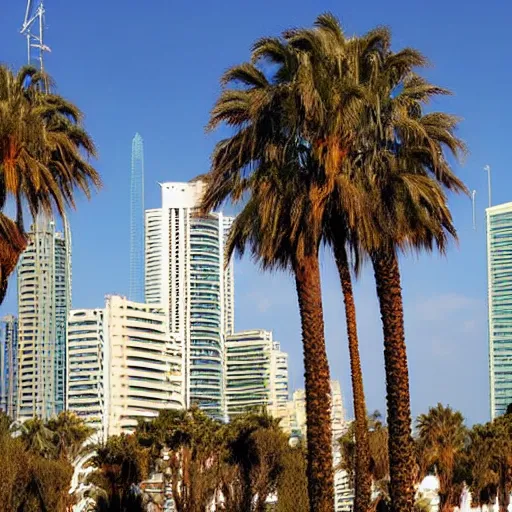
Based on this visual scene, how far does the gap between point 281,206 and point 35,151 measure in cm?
469

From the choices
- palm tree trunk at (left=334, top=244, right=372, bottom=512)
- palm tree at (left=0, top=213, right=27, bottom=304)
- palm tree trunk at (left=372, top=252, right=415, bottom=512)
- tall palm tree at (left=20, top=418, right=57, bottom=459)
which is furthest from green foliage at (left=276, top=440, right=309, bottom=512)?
tall palm tree at (left=20, top=418, right=57, bottom=459)

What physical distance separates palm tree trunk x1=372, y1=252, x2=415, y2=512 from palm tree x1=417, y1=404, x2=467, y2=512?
46.0 metres

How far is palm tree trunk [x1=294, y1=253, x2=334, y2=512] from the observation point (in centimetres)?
2316

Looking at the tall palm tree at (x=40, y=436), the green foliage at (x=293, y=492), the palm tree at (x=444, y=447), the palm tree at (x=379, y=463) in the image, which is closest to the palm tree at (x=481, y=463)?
the palm tree at (x=444, y=447)

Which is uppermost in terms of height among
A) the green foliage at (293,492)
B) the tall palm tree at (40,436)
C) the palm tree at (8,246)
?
the palm tree at (8,246)

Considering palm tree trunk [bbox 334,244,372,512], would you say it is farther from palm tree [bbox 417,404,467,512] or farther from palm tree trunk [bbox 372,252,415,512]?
palm tree [bbox 417,404,467,512]

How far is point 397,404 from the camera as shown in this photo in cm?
2238

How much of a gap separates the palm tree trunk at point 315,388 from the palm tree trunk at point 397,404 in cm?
127

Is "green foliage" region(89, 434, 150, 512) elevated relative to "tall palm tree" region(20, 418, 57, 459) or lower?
lower

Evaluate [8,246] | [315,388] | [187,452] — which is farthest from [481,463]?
[8,246]

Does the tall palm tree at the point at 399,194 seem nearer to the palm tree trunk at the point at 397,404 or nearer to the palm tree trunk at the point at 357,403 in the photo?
the palm tree trunk at the point at 397,404

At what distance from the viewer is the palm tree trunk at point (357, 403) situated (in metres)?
28.6

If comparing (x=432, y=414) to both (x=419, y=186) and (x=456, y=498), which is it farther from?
(x=419, y=186)

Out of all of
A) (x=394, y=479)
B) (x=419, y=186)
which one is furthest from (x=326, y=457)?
(x=419, y=186)
